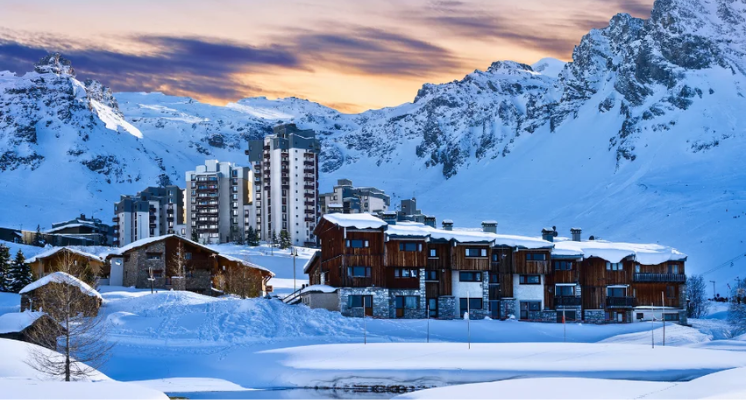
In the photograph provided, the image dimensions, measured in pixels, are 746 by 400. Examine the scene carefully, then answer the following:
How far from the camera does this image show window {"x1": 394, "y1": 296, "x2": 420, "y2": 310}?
80.8 meters

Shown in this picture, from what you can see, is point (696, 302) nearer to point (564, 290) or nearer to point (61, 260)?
point (564, 290)

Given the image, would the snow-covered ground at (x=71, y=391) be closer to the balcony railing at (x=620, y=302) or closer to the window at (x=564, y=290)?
the window at (x=564, y=290)

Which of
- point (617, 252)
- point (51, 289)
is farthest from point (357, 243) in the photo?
point (617, 252)

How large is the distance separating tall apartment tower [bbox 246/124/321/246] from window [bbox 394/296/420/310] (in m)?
112

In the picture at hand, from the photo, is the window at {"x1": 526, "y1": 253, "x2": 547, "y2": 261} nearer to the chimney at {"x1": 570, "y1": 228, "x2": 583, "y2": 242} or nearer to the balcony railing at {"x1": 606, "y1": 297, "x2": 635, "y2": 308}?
the balcony railing at {"x1": 606, "y1": 297, "x2": 635, "y2": 308}

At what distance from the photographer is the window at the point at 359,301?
260ft

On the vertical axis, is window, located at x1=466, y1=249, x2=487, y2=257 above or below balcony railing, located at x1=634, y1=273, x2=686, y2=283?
above

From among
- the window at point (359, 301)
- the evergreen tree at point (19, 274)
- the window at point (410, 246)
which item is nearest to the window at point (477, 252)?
the window at point (410, 246)

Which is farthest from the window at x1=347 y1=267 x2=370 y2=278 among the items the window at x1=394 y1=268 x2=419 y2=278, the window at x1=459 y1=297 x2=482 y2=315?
the window at x1=459 y1=297 x2=482 y2=315

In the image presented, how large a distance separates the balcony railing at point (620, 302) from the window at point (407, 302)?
1826cm

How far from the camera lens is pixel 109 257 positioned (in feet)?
333

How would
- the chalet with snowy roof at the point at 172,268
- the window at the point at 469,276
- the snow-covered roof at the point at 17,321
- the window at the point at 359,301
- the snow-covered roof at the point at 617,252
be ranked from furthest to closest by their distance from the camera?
the chalet with snowy roof at the point at 172,268 → the snow-covered roof at the point at 617,252 → the window at the point at 469,276 → the window at the point at 359,301 → the snow-covered roof at the point at 17,321

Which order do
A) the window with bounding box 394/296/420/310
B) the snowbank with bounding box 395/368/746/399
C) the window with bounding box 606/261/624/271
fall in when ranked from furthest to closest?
the window with bounding box 606/261/624/271
the window with bounding box 394/296/420/310
the snowbank with bounding box 395/368/746/399

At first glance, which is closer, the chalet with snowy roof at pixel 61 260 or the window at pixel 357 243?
the window at pixel 357 243
